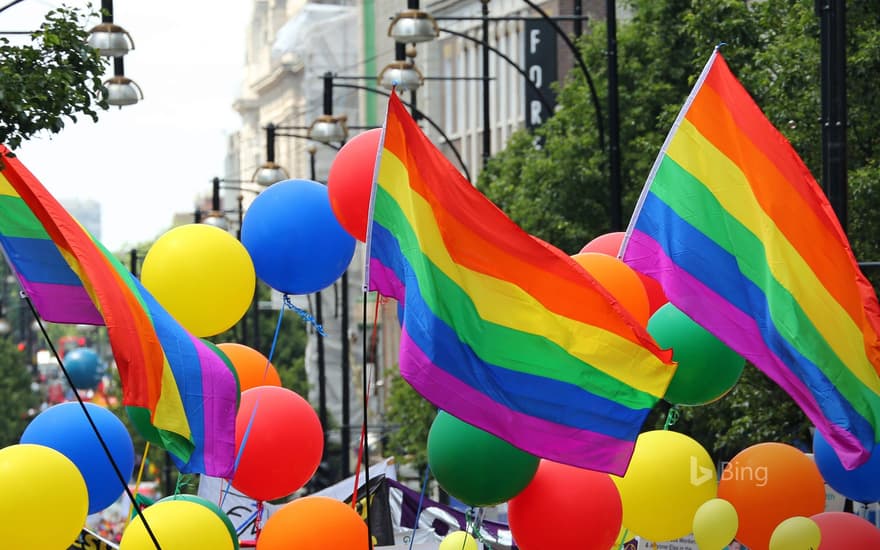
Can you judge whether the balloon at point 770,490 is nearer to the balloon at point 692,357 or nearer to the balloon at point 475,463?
the balloon at point 692,357

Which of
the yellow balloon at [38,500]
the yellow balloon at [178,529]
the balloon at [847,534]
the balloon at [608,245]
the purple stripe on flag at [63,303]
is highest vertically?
the balloon at [608,245]

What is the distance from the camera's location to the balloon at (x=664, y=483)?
489 inches

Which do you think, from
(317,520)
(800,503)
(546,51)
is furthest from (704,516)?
(546,51)

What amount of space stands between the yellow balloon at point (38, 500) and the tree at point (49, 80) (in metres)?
1.85

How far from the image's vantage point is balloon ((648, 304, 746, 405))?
12.2m

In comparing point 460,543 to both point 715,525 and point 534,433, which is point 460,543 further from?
point 534,433

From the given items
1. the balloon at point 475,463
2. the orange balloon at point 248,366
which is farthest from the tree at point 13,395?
the balloon at point 475,463

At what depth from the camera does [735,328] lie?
11375 mm

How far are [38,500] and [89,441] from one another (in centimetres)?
173

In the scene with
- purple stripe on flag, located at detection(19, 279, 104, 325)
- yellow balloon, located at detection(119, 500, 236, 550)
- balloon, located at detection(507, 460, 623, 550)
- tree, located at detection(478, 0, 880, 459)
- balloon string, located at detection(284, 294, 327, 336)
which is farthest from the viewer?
tree, located at detection(478, 0, 880, 459)

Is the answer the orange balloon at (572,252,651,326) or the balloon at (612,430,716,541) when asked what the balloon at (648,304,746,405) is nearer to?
the balloon at (612,430,716,541)

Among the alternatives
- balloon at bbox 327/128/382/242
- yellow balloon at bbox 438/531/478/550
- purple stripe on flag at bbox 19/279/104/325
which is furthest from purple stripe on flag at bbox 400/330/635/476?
purple stripe on flag at bbox 19/279/104/325

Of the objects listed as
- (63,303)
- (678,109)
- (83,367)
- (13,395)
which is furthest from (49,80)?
(83,367)

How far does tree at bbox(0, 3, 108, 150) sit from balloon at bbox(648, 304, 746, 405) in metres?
3.75
